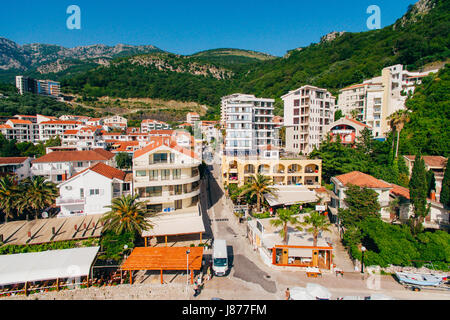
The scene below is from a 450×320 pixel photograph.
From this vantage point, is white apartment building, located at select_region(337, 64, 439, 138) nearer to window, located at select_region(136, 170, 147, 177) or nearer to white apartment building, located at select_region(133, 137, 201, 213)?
white apartment building, located at select_region(133, 137, 201, 213)

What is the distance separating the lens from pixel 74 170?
36.0 metres

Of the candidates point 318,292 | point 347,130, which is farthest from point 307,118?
point 318,292

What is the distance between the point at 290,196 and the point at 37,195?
25.6 m

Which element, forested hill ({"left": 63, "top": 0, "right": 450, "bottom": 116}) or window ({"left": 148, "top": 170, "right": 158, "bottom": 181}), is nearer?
window ({"left": 148, "top": 170, "right": 158, "bottom": 181})

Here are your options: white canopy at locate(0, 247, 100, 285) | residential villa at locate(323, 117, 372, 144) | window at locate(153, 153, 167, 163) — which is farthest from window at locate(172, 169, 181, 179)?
residential villa at locate(323, 117, 372, 144)

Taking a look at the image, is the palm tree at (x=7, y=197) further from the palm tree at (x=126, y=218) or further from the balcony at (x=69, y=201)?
the palm tree at (x=126, y=218)

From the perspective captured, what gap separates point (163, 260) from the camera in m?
17.7

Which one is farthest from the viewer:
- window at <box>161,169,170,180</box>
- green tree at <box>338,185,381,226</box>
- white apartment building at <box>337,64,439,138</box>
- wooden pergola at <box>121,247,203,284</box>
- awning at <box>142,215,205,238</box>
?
white apartment building at <box>337,64,439,138</box>

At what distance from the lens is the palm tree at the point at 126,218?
69.1 ft

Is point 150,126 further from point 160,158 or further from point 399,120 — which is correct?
point 399,120

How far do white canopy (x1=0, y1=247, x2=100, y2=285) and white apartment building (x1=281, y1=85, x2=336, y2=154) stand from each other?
3884 cm

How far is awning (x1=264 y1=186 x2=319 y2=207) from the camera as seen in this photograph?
2753 cm
